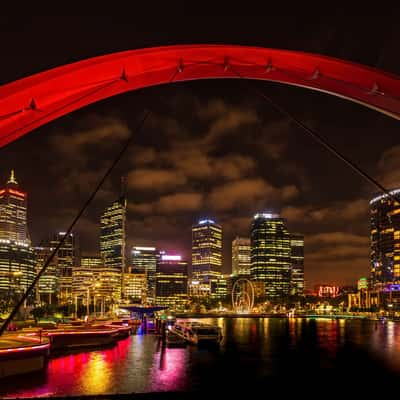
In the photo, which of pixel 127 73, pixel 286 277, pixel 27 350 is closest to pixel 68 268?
pixel 286 277

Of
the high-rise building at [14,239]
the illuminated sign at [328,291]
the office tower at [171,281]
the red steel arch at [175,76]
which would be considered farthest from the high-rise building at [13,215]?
the red steel arch at [175,76]

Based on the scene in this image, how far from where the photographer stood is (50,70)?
6.53m

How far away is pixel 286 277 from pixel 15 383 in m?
178

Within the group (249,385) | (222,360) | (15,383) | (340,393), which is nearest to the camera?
(15,383)

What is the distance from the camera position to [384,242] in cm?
14638

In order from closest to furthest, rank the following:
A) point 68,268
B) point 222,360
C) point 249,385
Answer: point 249,385 → point 222,360 → point 68,268

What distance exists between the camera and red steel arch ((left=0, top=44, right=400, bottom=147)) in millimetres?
6625

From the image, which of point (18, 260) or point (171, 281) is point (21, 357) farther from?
point (171, 281)

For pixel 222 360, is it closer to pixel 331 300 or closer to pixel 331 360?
pixel 331 360

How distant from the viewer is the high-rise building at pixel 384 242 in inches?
5487

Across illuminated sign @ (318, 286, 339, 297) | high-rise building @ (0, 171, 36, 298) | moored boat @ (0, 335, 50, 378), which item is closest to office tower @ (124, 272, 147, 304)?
high-rise building @ (0, 171, 36, 298)

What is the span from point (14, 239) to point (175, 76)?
16564cm

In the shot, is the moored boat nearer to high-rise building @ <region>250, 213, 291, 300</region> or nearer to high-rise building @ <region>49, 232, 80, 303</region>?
high-rise building @ <region>49, 232, 80, 303</region>

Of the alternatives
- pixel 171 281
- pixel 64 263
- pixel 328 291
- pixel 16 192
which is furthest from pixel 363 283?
pixel 16 192
